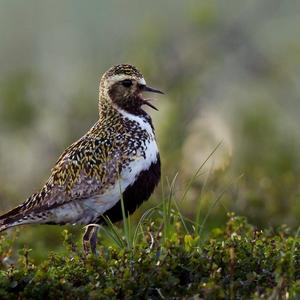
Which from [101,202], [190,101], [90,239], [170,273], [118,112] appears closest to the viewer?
[170,273]

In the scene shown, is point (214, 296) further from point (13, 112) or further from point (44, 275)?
point (13, 112)

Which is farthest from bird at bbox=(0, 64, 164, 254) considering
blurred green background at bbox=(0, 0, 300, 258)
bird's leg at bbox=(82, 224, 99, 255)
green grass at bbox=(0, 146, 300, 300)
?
blurred green background at bbox=(0, 0, 300, 258)

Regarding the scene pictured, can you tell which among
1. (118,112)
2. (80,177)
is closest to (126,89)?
(118,112)

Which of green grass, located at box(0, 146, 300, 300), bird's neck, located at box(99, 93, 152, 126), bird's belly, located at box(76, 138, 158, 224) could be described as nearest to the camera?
green grass, located at box(0, 146, 300, 300)

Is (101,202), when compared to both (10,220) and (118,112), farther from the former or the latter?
(118,112)

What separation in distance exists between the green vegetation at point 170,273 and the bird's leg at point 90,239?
2.41 ft

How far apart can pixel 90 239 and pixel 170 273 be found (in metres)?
1.73

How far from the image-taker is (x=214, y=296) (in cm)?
547

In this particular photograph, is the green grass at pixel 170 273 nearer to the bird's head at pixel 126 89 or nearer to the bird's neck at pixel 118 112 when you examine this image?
the bird's neck at pixel 118 112

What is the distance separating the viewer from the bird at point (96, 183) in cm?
736

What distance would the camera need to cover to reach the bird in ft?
24.1

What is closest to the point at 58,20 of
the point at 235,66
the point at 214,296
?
the point at 235,66

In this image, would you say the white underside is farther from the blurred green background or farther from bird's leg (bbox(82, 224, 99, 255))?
the blurred green background

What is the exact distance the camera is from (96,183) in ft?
24.1
